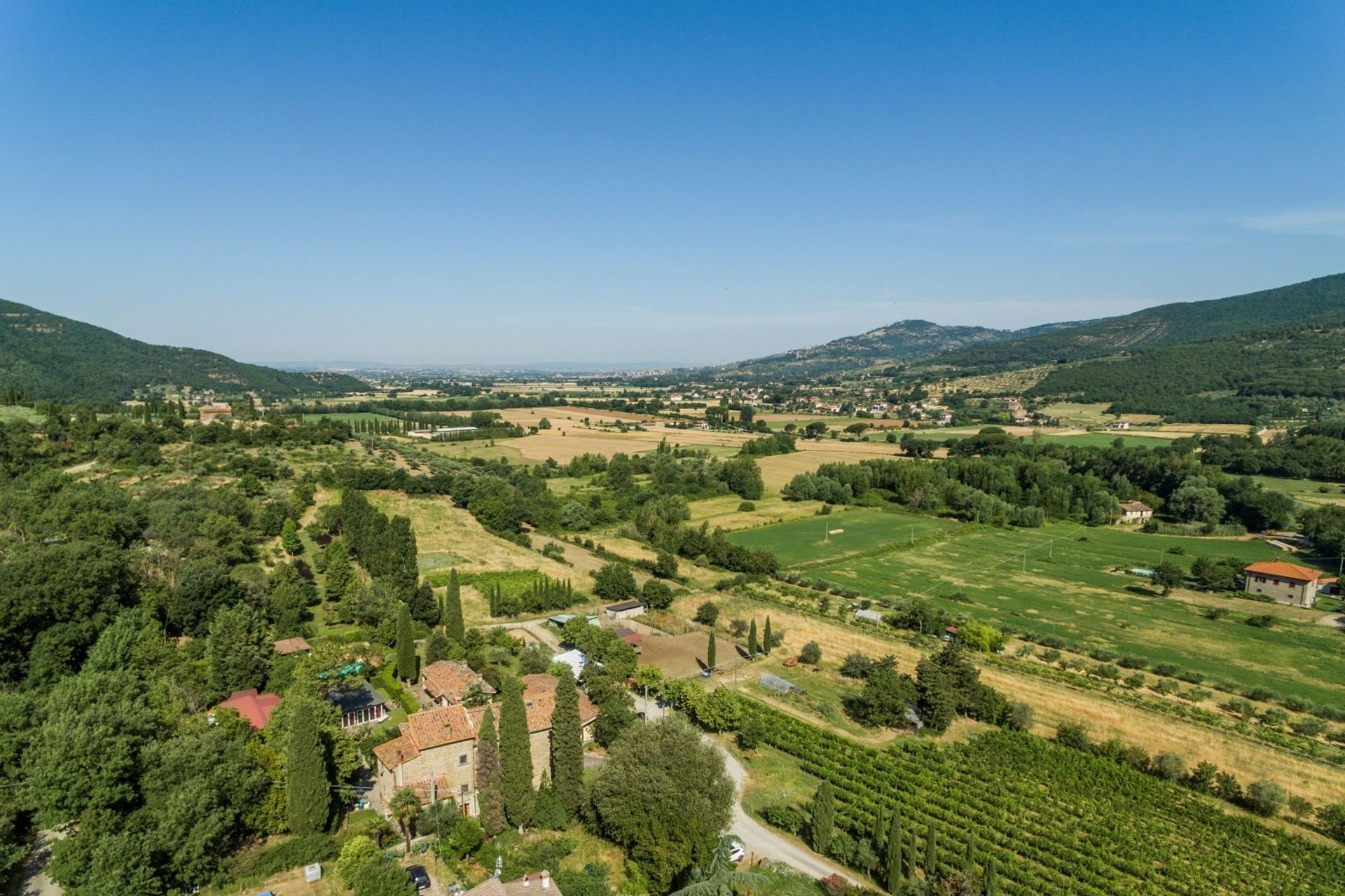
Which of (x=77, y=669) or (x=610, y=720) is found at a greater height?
(x=77, y=669)

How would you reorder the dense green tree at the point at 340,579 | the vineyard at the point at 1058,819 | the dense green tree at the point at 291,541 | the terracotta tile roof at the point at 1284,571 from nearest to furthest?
the vineyard at the point at 1058,819, the dense green tree at the point at 340,579, the terracotta tile roof at the point at 1284,571, the dense green tree at the point at 291,541

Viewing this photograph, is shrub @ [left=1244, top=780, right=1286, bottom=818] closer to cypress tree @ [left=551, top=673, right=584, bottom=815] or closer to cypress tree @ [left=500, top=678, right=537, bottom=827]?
cypress tree @ [left=551, top=673, right=584, bottom=815]

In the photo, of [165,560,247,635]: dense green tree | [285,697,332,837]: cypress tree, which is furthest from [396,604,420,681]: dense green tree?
[285,697,332,837]: cypress tree

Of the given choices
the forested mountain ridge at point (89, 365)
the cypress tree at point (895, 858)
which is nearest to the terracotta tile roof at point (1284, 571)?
the cypress tree at point (895, 858)

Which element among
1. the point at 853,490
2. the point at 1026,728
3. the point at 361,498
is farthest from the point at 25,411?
the point at 1026,728

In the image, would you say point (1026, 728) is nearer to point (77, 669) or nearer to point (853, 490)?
point (77, 669)

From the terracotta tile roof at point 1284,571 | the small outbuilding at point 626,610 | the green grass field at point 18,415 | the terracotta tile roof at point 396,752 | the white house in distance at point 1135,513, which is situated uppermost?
the green grass field at point 18,415

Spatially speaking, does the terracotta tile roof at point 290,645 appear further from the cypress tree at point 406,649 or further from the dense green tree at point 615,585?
the dense green tree at point 615,585
